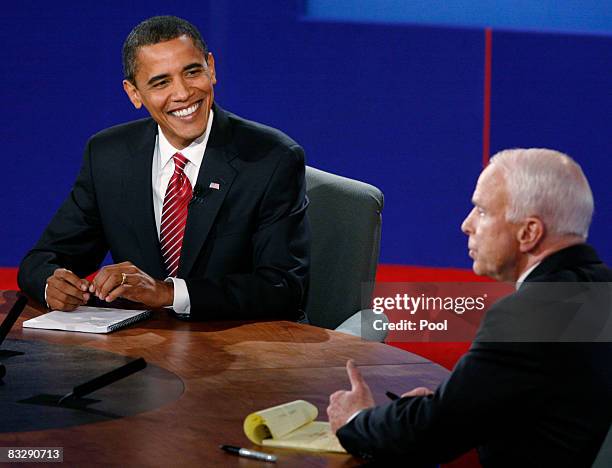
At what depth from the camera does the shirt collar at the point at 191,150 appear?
3.05 meters

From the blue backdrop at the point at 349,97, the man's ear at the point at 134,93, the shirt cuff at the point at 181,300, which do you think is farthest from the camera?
the blue backdrop at the point at 349,97

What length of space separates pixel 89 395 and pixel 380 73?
10.3 ft

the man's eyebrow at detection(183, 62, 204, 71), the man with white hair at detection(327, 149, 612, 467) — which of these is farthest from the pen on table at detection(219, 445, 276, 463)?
the man's eyebrow at detection(183, 62, 204, 71)

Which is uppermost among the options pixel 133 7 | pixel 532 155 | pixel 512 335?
pixel 133 7

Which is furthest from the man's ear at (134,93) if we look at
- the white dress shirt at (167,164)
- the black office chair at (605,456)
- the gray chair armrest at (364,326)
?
the black office chair at (605,456)

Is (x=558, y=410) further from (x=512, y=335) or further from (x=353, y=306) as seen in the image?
(x=353, y=306)

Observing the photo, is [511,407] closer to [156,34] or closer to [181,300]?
[181,300]

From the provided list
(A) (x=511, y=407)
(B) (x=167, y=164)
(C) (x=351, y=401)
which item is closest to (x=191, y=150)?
(B) (x=167, y=164)

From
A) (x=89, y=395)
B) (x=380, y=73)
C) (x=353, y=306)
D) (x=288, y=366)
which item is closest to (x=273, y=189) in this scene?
(x=353, y=306)

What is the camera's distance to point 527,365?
5.54 feet

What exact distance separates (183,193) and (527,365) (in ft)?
4.89

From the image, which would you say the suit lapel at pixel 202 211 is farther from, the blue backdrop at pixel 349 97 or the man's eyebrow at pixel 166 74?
the blue backdrop at pixel 349 97

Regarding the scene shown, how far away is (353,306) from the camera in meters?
3.10

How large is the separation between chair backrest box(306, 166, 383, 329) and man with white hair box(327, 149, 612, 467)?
1188 mm
